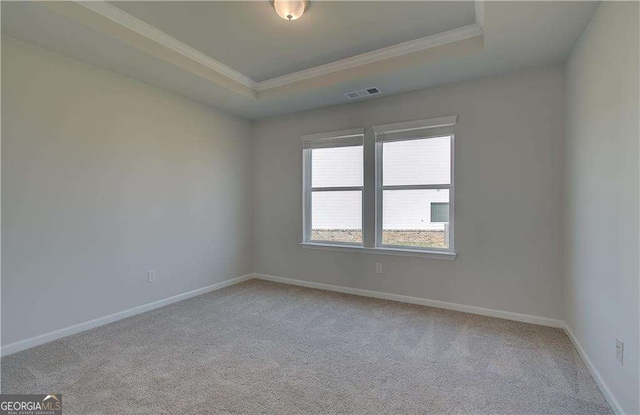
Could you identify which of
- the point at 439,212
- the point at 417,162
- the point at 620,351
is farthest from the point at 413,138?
the point at 620,351

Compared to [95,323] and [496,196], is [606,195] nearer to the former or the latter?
[496,196]

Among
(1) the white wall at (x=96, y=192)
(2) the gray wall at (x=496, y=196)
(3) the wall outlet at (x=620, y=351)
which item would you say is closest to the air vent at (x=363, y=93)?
(2) the gray wall at (x=496, y=196)

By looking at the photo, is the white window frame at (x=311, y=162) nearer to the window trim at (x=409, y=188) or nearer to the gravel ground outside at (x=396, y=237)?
the gravel ground outside at (x=396, y=237)

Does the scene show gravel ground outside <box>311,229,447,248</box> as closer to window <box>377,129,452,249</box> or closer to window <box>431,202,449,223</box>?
window <box>377,129,452,249</box>


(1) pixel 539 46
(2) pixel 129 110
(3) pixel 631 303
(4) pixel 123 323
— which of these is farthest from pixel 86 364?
(1) pixel 539 46

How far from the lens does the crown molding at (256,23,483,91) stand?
2.70m

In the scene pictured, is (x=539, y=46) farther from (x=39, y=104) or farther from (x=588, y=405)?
(x=39, y=104)

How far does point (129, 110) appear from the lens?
3.23 m

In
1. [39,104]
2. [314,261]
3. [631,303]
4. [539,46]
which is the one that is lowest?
[314,261]

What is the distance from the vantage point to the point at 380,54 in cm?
308

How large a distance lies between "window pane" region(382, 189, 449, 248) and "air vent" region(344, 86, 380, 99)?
121 cm

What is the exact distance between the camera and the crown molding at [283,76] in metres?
Result: 2.39

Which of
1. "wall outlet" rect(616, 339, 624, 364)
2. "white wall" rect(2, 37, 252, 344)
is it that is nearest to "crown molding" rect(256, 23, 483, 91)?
"white wall" rect(2, 37, 252, 344)

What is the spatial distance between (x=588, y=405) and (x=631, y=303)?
696mm
